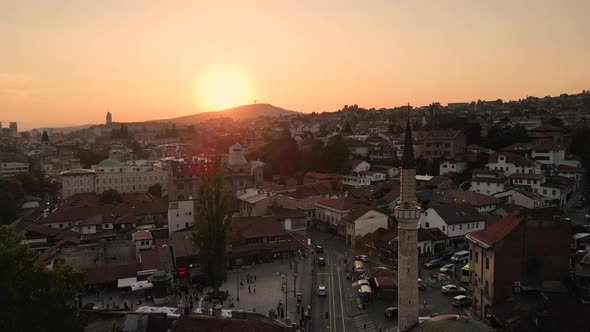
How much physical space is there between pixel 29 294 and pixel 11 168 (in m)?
81.0

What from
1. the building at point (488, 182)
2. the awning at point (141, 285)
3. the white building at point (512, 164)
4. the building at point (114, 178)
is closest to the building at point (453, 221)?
the building at point (488, 182)

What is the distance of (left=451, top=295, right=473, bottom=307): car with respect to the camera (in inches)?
966

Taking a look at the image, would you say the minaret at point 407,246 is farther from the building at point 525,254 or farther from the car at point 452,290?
the car at point 452,290

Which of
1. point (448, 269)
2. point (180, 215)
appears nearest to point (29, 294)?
point (448, 269)

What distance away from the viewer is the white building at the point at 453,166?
5644cm

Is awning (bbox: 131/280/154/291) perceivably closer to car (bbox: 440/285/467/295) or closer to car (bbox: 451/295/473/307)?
car (bbox: 440/285/467/295)

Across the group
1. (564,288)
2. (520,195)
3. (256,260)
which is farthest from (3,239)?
(520,195)

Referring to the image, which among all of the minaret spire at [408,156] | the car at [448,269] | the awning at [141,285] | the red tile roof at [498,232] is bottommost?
the car at [448,269]

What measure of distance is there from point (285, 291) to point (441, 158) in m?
39.7

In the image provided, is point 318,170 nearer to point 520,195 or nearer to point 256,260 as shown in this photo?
point 520,195

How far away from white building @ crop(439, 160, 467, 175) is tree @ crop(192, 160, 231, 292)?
117 ft

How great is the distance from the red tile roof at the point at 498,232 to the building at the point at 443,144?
37.3 m

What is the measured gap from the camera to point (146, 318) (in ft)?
53.9

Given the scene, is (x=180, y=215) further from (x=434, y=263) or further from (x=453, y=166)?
(x=453, y=166)
